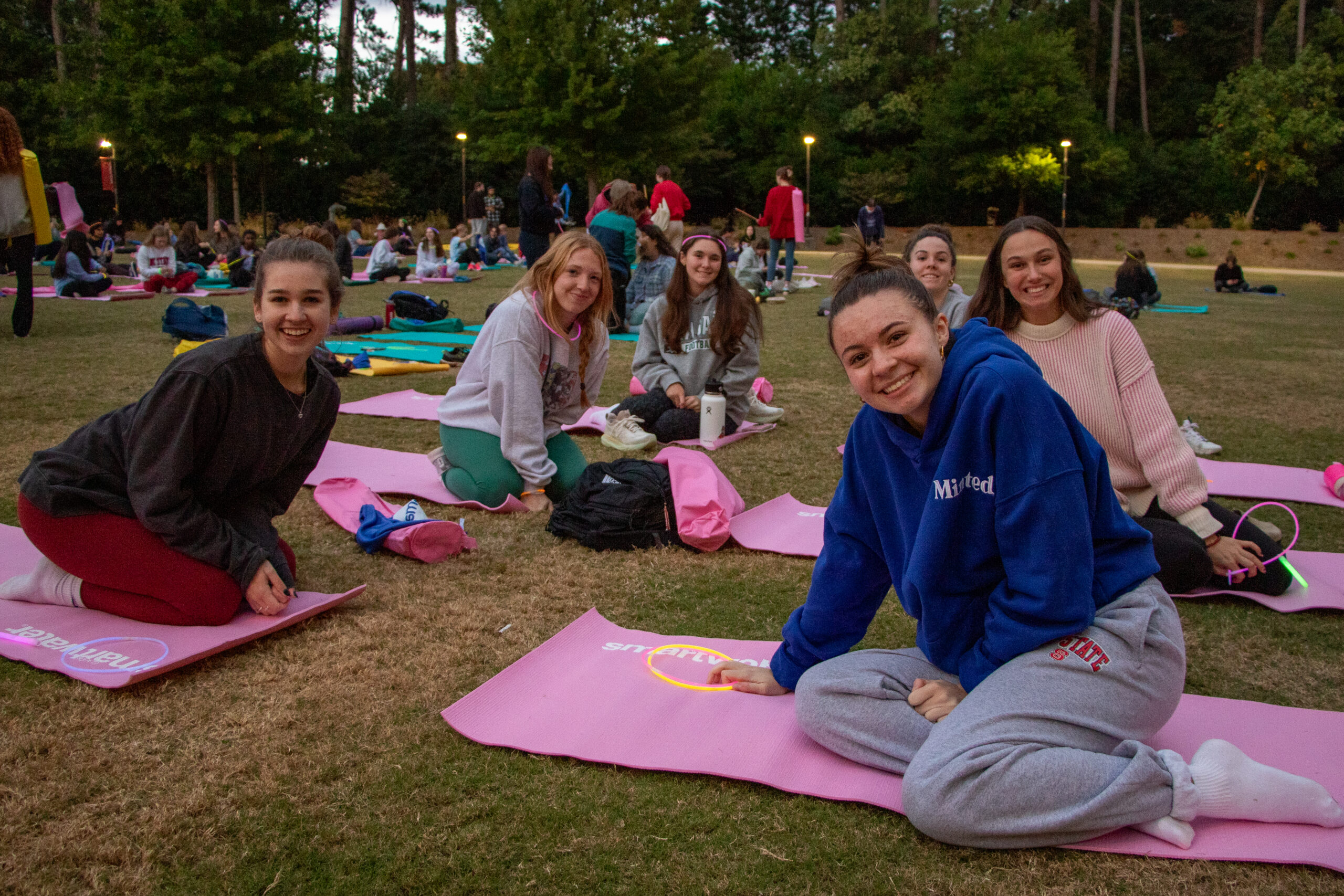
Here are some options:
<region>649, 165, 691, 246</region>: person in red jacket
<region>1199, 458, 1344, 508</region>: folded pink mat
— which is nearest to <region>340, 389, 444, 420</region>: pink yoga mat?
<region>1199, 458, 1344, 508</region>: folded pink mat

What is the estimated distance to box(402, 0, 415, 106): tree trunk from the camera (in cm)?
3406

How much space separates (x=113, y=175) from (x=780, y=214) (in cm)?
2175

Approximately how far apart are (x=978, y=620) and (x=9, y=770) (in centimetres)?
213

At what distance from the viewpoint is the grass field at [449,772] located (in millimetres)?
1693

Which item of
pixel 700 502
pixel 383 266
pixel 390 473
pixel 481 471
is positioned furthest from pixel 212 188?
pixel 700 502

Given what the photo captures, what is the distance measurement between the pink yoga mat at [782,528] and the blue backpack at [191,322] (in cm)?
577

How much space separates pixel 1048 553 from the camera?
68.6 inches

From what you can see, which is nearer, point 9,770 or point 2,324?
point 9,770

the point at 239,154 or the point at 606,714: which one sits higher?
the point at 239,154

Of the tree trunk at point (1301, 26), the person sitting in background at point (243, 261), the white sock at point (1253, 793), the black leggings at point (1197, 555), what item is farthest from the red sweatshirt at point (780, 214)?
the tree trunk at point (1301, 26)

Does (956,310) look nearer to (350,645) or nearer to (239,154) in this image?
(350,645)

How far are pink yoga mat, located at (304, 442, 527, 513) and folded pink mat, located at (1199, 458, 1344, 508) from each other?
11.0 ft

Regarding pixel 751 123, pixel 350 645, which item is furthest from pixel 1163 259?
pixel 350 645

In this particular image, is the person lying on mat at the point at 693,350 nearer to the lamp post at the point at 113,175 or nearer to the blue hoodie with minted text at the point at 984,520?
the blue hoodie with minted text at the point at 984,520
